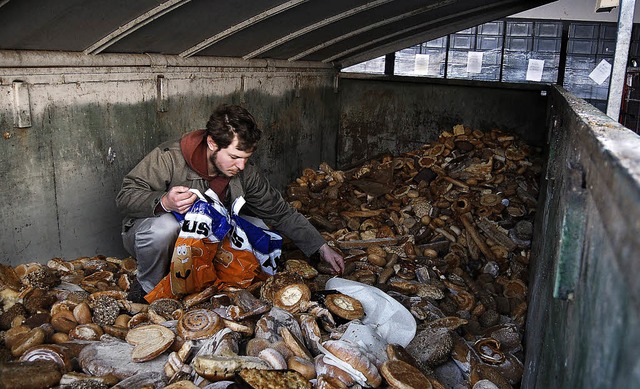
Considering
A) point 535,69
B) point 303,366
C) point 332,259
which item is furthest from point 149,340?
point 535,69

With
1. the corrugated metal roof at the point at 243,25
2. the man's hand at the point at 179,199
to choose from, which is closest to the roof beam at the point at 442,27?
the corrugated metal roof at the point at 243,25

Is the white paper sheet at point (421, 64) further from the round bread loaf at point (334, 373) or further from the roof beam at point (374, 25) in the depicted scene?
the round bread loaf at point (334, 373)

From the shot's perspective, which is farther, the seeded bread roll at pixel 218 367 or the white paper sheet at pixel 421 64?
the white paper sheet at pixel 421 64

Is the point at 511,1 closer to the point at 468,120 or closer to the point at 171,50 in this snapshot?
the point at 468,120

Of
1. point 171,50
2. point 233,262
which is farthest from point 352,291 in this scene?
point 171,50

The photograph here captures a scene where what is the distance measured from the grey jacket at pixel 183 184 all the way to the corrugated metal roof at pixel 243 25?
0.89m

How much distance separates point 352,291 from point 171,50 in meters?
2.70

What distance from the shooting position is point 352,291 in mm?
3215

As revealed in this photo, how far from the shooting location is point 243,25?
4.81 metres

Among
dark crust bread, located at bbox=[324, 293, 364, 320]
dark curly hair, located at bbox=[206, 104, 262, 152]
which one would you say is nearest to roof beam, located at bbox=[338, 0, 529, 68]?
→ dark curly hair, located at bbox=[206, 104, 262, 152]

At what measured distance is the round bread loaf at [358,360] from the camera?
240 cm

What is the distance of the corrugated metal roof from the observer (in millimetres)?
3312

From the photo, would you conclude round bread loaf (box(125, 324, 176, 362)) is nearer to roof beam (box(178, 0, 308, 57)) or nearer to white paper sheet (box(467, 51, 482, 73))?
roof beam (box(178, 0, 308, 57))

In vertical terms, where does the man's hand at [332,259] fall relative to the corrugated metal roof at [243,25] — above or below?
below
